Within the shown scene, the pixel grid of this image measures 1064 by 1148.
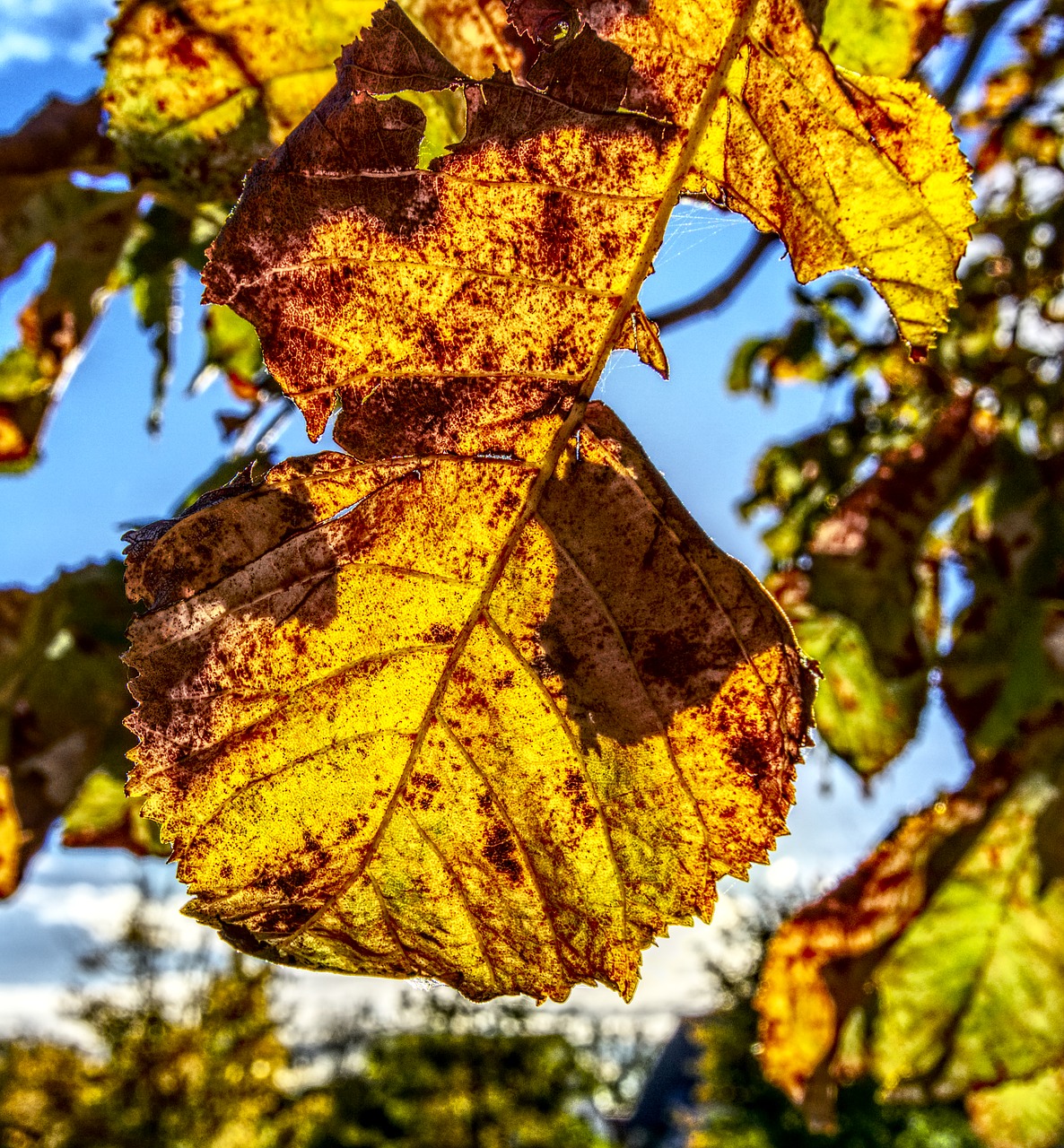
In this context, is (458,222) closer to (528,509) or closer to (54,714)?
(528,509)

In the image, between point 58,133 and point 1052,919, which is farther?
point 1052,919

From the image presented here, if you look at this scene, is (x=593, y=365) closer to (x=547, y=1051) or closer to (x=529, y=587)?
(x=529, y=587)

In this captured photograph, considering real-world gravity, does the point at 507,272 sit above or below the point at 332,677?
above

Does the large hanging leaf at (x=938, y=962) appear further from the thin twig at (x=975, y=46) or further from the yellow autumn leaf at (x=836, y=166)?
the yellow autumn leaf at (x=836, y=166)

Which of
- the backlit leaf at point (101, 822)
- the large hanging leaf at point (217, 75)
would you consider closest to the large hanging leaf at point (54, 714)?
the backlit leaf at point (101, 822)

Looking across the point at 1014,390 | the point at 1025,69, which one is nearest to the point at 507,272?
the point at 1014,390
